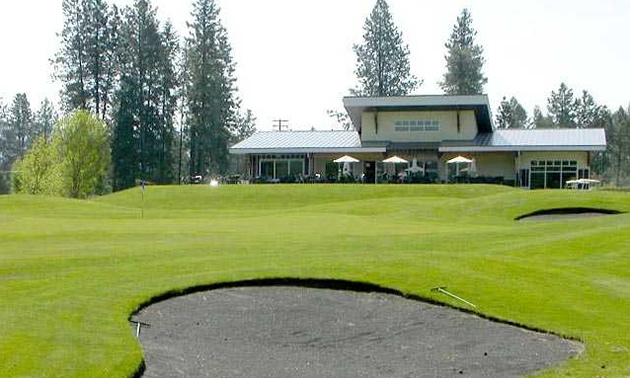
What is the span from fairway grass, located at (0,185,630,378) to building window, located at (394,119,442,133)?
28.4 meters

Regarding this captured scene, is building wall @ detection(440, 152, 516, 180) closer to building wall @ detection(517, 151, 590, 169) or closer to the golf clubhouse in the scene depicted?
the golf clubhouse

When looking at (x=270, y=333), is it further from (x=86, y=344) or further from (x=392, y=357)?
(x=86, y=344)

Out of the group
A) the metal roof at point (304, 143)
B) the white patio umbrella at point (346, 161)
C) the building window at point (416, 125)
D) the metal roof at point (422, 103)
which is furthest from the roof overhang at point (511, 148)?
the white patio umbrella at point (346, 161)

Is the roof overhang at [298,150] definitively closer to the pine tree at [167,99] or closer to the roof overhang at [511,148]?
the roof overhang at [511,148]

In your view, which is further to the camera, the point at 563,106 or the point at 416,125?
the point at 563,106

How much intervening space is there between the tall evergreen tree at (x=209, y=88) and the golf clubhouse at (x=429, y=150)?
22397 mm

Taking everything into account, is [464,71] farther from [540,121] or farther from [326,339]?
[326,339]

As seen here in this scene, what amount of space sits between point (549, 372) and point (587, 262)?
8.44m

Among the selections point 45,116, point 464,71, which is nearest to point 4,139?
point 45,116

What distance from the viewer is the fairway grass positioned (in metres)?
11.4

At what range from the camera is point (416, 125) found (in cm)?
6006

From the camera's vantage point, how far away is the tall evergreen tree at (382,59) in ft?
292

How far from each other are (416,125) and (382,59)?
30.5 meters

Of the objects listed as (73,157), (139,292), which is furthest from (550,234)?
(73,157)
